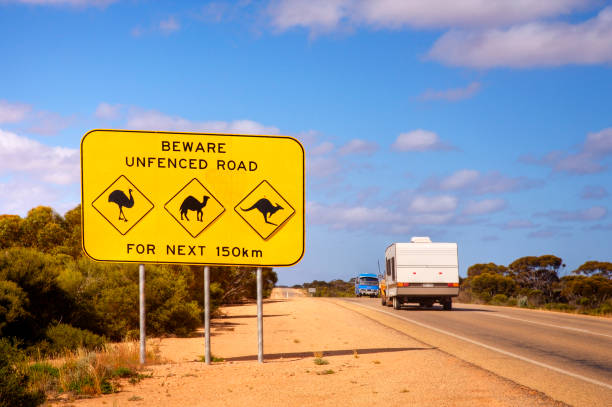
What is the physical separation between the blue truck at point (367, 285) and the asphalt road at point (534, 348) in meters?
43.5

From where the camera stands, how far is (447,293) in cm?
3022

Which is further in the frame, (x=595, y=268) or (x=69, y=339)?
(x=595, y=268)

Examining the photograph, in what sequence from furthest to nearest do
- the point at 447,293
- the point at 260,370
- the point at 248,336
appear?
the point at 447,293 < the point at 248,336 < the point at 260,370

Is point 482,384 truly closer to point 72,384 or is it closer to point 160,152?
point 72,384

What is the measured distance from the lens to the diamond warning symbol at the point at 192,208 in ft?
41.0

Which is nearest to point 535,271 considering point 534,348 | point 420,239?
point 420,239

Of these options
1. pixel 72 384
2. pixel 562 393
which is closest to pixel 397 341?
pixel 562 393

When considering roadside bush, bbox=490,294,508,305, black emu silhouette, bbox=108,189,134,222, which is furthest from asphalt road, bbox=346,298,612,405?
roadside bush, bbox=490,294,508,305

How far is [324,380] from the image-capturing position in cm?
995

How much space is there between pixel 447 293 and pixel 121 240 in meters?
20.8

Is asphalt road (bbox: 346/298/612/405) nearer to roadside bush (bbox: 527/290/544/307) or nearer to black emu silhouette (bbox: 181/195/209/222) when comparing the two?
black emu silhouette (bbox: 181/195/209/222)

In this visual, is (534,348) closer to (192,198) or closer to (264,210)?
(264,210)

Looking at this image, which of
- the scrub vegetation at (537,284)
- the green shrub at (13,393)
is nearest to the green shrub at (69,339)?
the green shrub at (13,393)

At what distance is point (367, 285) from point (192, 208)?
5724 cm
